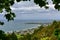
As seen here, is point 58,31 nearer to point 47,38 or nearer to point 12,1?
point 12,1

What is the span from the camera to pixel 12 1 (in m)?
2.64

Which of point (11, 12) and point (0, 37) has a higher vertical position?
point (11, 12)

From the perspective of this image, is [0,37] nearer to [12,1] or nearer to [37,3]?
[12,1]

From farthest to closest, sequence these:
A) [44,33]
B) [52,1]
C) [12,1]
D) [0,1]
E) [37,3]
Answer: [44,33] → [12,1] → [0,1] → [37,3] → [52,1]

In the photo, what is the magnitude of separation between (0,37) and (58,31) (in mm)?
1010

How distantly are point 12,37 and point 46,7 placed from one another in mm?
543

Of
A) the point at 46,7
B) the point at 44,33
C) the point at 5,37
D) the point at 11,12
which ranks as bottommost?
the point at 44,33

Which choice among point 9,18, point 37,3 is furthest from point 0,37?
point 37,3

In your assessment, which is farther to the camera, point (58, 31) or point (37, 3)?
point (37, 3)

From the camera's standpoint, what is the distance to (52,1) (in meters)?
2.04

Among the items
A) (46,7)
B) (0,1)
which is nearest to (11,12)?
(0,1)

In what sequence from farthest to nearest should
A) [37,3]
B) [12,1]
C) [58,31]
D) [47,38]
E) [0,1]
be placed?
[47,38] → [12,1] → [0,1] → [37,3] → [58,31]

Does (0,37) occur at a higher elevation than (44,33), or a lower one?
higher

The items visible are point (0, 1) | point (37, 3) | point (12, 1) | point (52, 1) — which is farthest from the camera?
point (12, 1)
